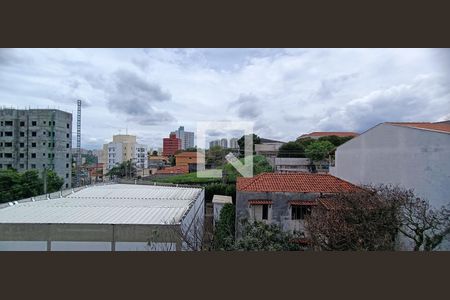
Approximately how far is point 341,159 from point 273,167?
14.2 ft

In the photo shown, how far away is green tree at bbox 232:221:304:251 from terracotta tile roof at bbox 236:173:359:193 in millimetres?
862

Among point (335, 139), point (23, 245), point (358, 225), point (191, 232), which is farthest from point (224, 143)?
point (23, 245)

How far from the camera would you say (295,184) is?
18.2 ft

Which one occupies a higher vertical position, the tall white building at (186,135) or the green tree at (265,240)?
the tall white building at (186,135)

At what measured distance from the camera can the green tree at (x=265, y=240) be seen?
12.1ft

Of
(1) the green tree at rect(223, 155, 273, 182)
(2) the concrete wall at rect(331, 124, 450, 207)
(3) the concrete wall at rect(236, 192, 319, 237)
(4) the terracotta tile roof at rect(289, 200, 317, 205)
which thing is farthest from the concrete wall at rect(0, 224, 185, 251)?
(1) the green tree at rect(223, 155, 273, 182)

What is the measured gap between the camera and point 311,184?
5562 mm

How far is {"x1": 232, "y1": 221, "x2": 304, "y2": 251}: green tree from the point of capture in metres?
3.70

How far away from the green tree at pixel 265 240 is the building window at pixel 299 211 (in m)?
0.45

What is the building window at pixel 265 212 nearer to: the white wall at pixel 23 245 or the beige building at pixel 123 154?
the white wall at pixel 23 245

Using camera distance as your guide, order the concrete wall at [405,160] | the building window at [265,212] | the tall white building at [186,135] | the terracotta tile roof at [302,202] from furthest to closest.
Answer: the tall white building at [186,135]
the building window at [265,212]
the terracotta tile roof at [302,202]
the concrete wall at [405,160]

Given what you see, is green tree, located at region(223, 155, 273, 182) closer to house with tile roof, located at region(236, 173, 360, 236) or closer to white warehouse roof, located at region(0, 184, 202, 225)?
white warehouse roof, located at region(0, 184, 202, 225)

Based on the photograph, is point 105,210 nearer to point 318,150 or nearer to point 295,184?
point 295,184

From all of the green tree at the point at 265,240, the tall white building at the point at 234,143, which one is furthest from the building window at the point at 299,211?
the tall white building at the point at 234,143
